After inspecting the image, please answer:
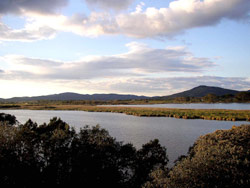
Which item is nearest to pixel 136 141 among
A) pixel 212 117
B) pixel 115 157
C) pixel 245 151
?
pixel 115 157

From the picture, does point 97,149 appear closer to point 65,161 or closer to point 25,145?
point 65,161

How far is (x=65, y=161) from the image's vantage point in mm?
16672

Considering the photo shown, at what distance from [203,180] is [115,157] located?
26.2 feet

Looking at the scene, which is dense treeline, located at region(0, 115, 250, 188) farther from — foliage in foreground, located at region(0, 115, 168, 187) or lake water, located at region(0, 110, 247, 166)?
lake water, located at region(0, 110, 247, 166)

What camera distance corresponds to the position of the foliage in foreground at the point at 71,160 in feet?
51.0

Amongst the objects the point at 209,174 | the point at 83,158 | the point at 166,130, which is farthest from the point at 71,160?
the point at 166,130

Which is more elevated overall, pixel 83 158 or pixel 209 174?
pixel 209 174

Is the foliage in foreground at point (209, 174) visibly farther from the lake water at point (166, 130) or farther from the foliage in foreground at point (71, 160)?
the lake water at point (166, 130)

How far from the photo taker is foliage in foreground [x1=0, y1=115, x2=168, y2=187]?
15531mm

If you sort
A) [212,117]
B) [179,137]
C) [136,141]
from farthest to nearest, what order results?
[212,117]
[179,137]
[136,141]

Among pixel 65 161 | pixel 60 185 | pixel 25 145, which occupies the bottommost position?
pixel 60 185

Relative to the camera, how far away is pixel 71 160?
1680cm

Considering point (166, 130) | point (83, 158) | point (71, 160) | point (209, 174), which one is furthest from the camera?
point (166, 130)

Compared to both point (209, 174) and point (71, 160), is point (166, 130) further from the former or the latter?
point (209, 174)
